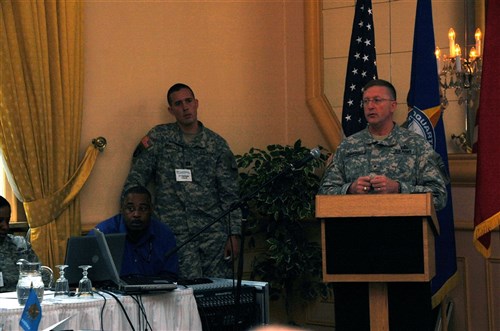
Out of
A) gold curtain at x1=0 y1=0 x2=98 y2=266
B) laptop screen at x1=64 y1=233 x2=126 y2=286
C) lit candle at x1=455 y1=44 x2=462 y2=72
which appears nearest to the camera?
laptop screen at x1=64 y1=233 x2=126 y2=286

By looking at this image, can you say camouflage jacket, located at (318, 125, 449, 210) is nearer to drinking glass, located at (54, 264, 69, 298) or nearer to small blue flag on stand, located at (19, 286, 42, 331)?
drinking glass, located at (54, 264, 69, 298)

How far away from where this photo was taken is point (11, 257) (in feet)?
16.9

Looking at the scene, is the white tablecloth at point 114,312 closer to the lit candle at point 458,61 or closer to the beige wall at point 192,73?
the beige wall at point 192,73

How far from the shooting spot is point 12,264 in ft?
16.9

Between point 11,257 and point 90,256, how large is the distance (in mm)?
671

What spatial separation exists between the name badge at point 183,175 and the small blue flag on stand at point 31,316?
2.72m

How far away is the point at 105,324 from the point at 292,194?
272 centimetres

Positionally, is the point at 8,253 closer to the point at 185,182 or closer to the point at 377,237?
the point at 185,182

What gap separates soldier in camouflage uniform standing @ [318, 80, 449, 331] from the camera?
4.68 m

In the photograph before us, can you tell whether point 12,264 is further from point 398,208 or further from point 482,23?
point 482,23

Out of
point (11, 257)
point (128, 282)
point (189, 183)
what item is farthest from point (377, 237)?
point (189, 183)

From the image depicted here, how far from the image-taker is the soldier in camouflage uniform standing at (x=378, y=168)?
15.4 ft

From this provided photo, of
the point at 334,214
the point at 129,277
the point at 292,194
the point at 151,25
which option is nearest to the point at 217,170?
the point at 292,194

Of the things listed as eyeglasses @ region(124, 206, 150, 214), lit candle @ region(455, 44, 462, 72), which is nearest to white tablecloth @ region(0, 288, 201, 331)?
eyeglasses @ region(124, 206, 150, 214)
